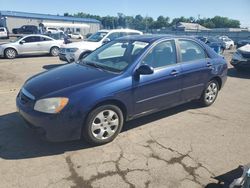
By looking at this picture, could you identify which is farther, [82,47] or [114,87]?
A: [82,47]

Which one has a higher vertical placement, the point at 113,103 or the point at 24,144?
the point at 113,103

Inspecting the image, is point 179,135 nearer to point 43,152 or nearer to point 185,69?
point 185,69

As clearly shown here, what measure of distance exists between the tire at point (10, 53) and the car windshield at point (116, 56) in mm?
10323

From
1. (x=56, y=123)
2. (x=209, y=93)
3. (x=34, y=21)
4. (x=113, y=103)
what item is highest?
(x=34, y=21)

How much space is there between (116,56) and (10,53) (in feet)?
35.9

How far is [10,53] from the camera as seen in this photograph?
45.3ft

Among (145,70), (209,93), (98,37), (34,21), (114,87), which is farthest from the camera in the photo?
(34,21)

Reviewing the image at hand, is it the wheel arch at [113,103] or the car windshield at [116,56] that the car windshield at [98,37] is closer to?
the car windshield at [116,56]

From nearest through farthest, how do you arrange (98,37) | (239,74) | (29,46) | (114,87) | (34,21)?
1. (114,87)
2. (239,74)
3. (98,37)
4. (29,46)
5. (34,21)

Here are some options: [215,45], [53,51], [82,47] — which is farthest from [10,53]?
[215,45]

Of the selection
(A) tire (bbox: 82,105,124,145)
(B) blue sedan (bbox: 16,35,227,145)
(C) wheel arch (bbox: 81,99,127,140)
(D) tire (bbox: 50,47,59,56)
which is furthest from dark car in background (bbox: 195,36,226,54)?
(A) tire (bbox: 82,105,124,145)

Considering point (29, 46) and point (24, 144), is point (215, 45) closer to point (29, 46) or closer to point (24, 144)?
point (29, 46)

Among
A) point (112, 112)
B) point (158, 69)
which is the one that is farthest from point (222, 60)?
point (112, 112)

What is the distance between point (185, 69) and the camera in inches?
194
